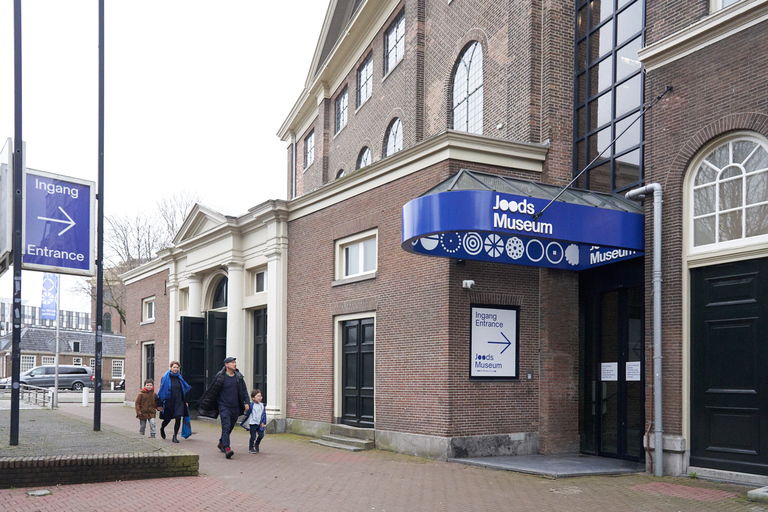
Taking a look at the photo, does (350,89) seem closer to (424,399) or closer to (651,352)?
(424,399)

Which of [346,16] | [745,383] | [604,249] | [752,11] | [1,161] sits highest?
[346,16]

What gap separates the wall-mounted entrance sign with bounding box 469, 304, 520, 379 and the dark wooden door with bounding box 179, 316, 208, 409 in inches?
472

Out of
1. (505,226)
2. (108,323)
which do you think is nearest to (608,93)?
(505,226)

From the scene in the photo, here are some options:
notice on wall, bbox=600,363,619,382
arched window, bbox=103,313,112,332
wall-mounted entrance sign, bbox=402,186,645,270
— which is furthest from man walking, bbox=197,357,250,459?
arched window, bbox=103,313,112,332

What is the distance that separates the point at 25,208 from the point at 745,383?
37.3 ft

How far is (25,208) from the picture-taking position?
11688 mm

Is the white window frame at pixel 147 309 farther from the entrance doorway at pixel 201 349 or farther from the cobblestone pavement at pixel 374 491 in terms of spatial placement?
the cobblestone pavement at pixel 374 491

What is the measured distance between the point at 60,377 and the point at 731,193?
153ft

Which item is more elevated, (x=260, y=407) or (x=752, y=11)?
(x=752, y=11)

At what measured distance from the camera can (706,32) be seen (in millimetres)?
10977

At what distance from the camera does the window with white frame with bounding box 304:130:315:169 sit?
109 feet

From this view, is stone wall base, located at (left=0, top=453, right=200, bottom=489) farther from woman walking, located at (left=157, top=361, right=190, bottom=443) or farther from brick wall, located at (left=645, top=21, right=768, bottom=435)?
brick wall, located at (left=645, top=21, right=768, bottom=435)

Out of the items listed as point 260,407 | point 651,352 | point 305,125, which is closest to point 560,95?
point 651,352

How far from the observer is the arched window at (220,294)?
23719 mm
